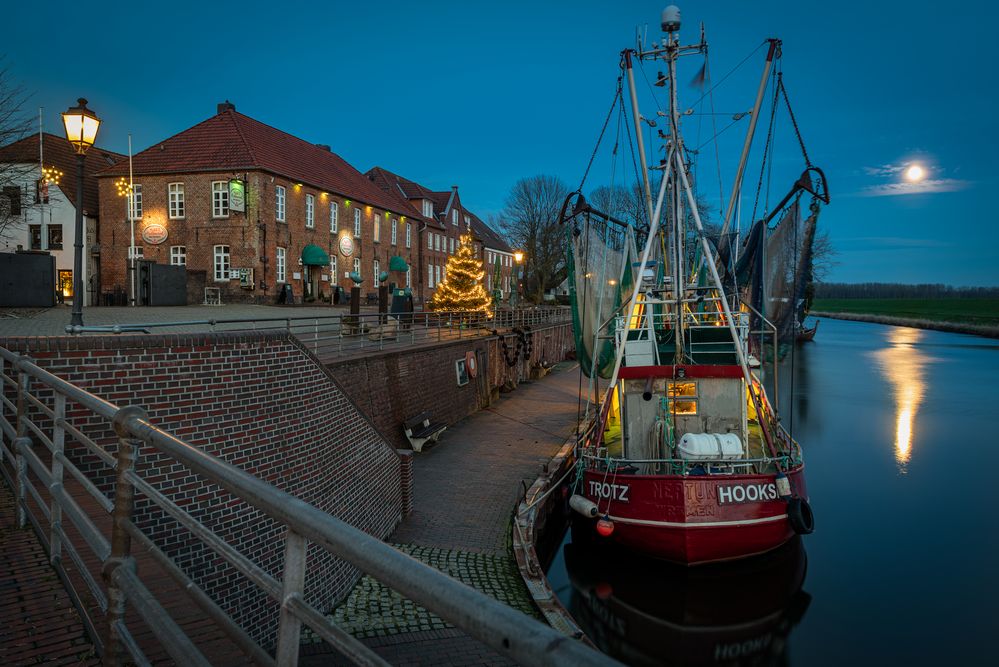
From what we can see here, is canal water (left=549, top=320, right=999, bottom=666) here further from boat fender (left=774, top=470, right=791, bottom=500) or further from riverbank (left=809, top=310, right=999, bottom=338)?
riverbank (left=809, top=310, right=999, bottom=338)

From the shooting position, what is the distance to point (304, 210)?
36188 millimetres

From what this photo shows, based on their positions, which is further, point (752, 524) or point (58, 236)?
point (58, 236)

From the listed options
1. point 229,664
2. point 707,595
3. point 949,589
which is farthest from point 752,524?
point 229,664

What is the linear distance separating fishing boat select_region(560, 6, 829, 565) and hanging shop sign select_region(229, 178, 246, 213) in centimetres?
2157

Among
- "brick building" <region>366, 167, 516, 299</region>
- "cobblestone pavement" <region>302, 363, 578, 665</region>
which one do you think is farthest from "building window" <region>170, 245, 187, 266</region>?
"brick building" <region>366, 167, 516, 299</region>

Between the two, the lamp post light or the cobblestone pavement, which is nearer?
the cobblestone pavement

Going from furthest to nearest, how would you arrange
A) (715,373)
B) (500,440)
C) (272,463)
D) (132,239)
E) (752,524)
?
(132,239) < (500,440) < (715,373) < (752,524) < (272,463)

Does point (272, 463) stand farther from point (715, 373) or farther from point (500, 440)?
point (500, 440)

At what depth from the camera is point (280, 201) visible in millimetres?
34094

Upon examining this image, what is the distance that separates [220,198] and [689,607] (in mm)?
29689

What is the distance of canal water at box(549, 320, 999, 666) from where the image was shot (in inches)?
425

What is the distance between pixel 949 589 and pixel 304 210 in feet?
108

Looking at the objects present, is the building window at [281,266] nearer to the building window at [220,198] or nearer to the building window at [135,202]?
the building window at [220,198]

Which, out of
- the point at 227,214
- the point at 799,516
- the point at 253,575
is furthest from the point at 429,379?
the point at 253,575
